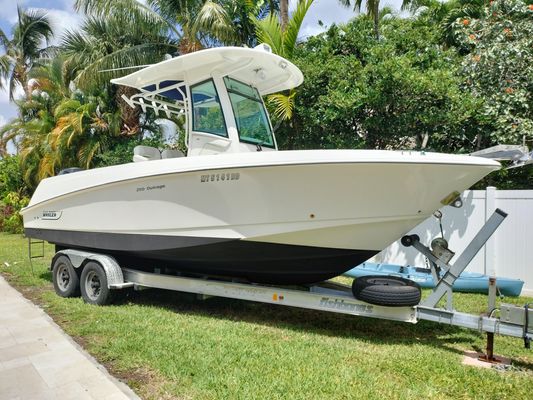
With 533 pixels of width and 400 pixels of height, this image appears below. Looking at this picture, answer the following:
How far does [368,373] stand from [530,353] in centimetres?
181

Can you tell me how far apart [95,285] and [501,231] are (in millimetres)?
6384

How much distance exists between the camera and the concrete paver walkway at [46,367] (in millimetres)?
3330

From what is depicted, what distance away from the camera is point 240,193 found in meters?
4.50

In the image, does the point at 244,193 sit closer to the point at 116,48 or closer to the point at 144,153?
the point at 144,153

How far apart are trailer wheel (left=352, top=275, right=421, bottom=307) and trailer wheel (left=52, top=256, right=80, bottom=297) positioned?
4.25 metres

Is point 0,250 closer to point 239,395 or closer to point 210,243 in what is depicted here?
point 210,243

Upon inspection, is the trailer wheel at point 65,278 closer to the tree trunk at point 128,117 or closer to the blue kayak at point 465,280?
the blue kayak at point 465,280

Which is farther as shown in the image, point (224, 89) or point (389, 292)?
point (224, 89)

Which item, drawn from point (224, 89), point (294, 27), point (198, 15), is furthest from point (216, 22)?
point (224, 89)

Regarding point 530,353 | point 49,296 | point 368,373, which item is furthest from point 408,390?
point 49,296

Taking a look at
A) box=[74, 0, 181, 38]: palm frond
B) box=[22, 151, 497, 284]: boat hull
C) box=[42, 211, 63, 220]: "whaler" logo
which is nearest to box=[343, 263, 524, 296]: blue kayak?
box=[22, 151, 497, 284]: boat hull

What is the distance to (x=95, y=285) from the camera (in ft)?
19.8

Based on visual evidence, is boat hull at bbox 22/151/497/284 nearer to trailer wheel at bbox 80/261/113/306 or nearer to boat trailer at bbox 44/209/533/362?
boat trailer at bbox 44/209/533/362

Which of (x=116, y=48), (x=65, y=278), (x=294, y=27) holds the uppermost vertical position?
(x=116, y=48)
